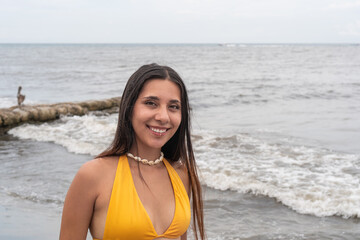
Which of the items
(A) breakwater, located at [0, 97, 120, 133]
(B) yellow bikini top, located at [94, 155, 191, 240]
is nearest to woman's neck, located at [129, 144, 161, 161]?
(B) yellow bikini top, located at [94, 155, 191, 240]

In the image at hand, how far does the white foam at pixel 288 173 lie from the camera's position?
21.3 feet

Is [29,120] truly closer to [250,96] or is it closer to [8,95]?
[8,95]

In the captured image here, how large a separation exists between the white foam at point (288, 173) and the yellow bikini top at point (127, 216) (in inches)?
156

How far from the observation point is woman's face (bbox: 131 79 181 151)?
2.01 metres

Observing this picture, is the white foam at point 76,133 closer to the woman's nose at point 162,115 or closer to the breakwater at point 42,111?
the breakwater at point 42,111

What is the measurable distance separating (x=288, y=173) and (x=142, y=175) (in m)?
6.24

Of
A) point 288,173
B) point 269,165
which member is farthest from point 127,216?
point 269,165

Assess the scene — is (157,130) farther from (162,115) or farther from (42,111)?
(42,111)

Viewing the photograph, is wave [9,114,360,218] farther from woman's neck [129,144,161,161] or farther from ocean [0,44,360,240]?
woman's neck [129,144,161,161]

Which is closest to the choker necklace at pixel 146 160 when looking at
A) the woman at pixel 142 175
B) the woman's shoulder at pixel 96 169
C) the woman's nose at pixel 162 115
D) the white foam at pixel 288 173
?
the woman at pixel 142 175

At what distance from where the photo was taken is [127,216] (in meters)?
1.84

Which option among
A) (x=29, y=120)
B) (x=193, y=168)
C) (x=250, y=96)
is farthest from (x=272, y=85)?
(x=193, y=168)

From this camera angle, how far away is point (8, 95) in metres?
22.5

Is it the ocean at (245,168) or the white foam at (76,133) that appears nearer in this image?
the ocean at (245,168)
